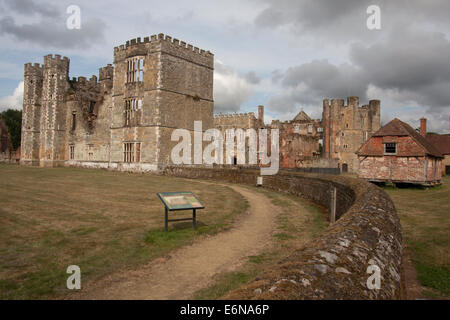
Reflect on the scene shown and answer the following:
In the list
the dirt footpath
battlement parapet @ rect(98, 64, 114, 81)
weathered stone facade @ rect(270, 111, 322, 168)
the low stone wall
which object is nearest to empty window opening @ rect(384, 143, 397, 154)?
weathered stone facade @ rect(270, 111, 322, 168)

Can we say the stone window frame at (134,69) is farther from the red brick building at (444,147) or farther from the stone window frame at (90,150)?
the red brick building at (444,147)

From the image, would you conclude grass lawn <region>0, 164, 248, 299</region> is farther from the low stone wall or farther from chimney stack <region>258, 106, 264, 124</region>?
chimney stack <region>258, 106, 264, 124</region>

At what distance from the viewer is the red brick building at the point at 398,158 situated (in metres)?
24.1

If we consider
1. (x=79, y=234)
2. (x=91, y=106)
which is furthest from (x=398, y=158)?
(x=91, y=106)

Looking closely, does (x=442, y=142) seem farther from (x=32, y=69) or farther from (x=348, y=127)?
(x=32, y=69)

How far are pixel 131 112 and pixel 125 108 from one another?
986 mm

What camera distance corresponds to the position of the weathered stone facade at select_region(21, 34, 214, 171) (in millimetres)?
29328

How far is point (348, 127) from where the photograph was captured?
53031 mm

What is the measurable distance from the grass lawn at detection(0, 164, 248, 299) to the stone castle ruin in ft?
52.4

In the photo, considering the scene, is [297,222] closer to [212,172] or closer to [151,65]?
[212,172]

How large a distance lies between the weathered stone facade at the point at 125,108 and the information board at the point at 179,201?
2013 centimetres
